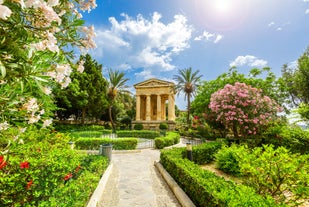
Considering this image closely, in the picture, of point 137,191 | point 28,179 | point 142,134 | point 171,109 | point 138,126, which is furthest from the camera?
point 171,109

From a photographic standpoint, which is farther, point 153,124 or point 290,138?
point 153,124

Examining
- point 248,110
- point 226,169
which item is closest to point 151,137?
point 248,110

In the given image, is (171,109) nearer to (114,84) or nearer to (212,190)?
(114,84)

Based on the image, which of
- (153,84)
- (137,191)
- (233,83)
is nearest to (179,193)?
(137,191)

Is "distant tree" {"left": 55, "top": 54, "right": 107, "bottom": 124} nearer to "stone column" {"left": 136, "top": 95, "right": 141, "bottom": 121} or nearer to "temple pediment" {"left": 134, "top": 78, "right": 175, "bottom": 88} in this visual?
"stone column" {"left": 136, "top": 95, "right": 141, "bottom": 121}

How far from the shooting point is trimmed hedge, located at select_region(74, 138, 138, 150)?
40.8ft

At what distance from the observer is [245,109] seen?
10938mm

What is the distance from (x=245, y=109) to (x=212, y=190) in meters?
9.07

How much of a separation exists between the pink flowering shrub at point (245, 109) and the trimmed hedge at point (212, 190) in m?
6.92

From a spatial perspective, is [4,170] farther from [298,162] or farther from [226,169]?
[226,169]

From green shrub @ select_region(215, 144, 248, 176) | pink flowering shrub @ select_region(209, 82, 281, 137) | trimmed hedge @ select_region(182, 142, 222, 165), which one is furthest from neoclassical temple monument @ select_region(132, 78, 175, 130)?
green shrub @ select_region(215, 144, 248, 176)

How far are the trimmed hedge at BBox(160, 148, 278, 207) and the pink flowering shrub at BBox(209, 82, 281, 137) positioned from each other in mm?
6923

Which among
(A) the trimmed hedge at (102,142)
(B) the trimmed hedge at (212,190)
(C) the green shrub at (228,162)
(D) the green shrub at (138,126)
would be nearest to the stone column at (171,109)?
(D) the green shrub at (138,126)

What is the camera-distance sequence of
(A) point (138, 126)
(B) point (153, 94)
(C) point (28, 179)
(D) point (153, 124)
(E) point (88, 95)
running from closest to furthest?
1. (C) point (28, 179)
2. (E) point (88, 95)
3. (A) point (138, 126)
4. (D) point (153, 124)
5. (B) point (153, 94)
